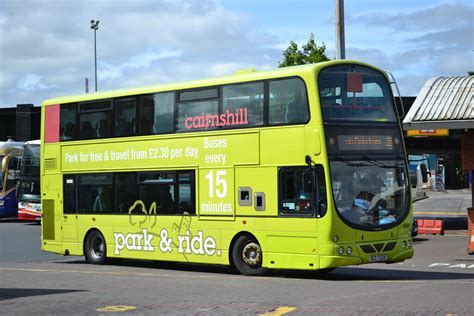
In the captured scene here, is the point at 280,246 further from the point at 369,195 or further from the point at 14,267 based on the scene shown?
the point at 14,267

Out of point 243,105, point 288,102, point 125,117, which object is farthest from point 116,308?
point 125,117

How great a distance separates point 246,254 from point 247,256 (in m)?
0.05

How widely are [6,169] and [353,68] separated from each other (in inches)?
1135

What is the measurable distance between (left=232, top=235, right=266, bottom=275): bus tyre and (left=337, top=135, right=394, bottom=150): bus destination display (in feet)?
8.85

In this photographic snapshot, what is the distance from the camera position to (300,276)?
1728cm

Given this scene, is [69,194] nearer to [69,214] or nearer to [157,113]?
[69,214]

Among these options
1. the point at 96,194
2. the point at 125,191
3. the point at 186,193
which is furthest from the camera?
the point at 96,194

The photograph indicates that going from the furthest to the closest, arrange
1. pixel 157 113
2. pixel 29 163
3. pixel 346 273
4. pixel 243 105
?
pixel 29 163 → pixel 157 113 → pixel 346 273 → pixel 243 105

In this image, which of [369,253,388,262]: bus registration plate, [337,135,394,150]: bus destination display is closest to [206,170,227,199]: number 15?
[337,135,394,150]: bus destination display

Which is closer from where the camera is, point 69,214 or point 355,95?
point 355,95

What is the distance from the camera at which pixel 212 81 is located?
1786 cm

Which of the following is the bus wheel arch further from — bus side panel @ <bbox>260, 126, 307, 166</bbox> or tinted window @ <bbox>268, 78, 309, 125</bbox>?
tinted window @ <bbox>268, 78, 309, 125</bbox>

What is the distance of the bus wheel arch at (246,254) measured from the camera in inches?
667

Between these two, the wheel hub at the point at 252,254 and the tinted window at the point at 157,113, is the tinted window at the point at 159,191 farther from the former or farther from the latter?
the wheel hub at the point at 252,254
